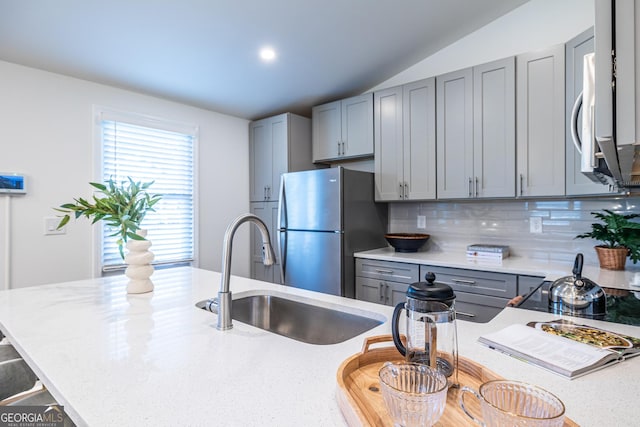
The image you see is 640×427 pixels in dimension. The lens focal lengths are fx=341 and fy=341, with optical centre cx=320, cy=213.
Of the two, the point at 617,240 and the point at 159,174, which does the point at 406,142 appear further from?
the point at 159,174

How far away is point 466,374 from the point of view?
761 millimetres

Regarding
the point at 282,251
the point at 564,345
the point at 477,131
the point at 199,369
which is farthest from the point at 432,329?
the point at 282,251

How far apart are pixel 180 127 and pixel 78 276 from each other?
1.62 m

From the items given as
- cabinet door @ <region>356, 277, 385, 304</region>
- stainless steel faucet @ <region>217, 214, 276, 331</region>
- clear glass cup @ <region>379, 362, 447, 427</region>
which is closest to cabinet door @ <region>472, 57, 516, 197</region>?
cabinet door @ <region>356, 277, 385, 304</region>

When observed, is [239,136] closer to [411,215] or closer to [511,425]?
[411,215]

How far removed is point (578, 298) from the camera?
1.27 metres

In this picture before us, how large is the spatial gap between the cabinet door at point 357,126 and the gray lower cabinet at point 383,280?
1.12 meters

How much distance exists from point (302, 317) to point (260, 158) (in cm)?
269

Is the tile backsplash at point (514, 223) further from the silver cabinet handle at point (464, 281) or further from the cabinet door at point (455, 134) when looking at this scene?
the silver cabinet handle at point (464, 281)

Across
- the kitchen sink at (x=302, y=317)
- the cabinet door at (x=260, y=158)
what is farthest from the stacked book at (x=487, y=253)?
the cabinet door at (x=260, y=158)

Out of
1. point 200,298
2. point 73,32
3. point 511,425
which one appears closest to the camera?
point 511,425

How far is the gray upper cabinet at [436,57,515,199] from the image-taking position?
255 centimetres

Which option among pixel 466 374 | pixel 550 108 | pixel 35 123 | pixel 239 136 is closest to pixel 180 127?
pixel 239 136

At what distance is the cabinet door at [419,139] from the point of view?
292 centimetres
